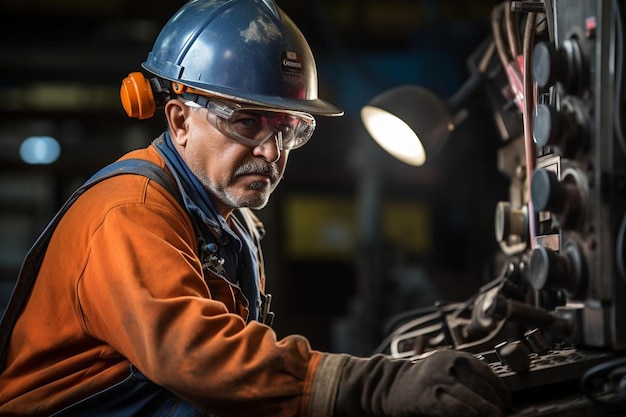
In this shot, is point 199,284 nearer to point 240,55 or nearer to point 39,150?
point 240,55

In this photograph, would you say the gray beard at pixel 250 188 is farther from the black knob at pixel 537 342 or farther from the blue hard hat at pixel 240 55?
the black knob at pixel 537 342

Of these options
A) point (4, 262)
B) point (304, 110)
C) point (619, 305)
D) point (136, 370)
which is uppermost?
point (304, 110)

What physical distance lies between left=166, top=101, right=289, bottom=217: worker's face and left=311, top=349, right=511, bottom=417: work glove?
726 millimetres

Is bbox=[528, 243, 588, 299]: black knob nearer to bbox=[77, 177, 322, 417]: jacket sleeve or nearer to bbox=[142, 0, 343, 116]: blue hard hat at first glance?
bbox=[77, 177, 322, 417]: jacket sleeve

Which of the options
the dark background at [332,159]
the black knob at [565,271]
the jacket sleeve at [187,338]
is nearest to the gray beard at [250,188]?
the jacket sleeve at [187,338]

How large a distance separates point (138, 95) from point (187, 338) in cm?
93

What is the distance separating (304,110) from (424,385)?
0.93 metres

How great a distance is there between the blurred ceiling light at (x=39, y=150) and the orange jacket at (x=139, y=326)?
7.00 metres

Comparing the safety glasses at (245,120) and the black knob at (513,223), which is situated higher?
the safety glasses at (245,120)

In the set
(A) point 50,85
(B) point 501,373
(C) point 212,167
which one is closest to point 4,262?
(A) point 50,85

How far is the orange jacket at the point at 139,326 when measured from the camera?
1.65 meters

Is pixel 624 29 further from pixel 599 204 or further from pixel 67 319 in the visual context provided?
pixel 67 319

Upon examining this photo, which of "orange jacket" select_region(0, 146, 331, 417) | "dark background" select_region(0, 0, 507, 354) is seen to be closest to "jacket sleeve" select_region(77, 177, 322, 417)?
"orange jacket" select_region(0, 146, 331, 417)

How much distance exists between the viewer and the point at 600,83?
1.63 meters
